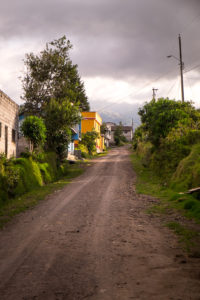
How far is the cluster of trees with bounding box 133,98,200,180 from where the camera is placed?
19031mm

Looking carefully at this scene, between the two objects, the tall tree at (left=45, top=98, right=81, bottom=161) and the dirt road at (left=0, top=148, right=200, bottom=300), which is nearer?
the dirt road at (left=0, top=148, right=200, bottom=300)

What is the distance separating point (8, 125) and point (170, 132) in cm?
1139

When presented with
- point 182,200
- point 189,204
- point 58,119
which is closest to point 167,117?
point 58,119

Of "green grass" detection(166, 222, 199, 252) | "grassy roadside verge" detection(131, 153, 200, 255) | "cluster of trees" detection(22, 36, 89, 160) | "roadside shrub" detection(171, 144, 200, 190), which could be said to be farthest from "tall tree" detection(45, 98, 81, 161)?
"green grass" detection(166, 222, 199, 252)

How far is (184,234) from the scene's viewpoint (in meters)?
7.64

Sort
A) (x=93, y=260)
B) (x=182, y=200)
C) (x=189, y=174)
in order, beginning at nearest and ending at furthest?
1. (x=93, y=260)
2. (x=182, y=200)
3. (x=189, y=174)

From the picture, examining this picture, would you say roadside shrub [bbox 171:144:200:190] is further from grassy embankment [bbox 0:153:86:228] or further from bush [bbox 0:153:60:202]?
bush [bbox 0:153:60:202]

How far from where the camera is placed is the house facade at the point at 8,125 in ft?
60.5

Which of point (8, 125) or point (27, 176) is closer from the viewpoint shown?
point (27, 176)

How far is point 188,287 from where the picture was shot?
4438 mm

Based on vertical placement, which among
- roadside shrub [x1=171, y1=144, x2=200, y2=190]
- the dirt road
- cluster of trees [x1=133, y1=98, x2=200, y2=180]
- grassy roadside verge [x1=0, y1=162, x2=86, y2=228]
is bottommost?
grassy roadside verge [x1=0, y1=162, x2=86, y2=228]

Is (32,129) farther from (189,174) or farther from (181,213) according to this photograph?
(181,213)

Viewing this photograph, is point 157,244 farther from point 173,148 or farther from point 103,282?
point 173,148

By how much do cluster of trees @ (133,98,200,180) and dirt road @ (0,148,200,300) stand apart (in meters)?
9.83
